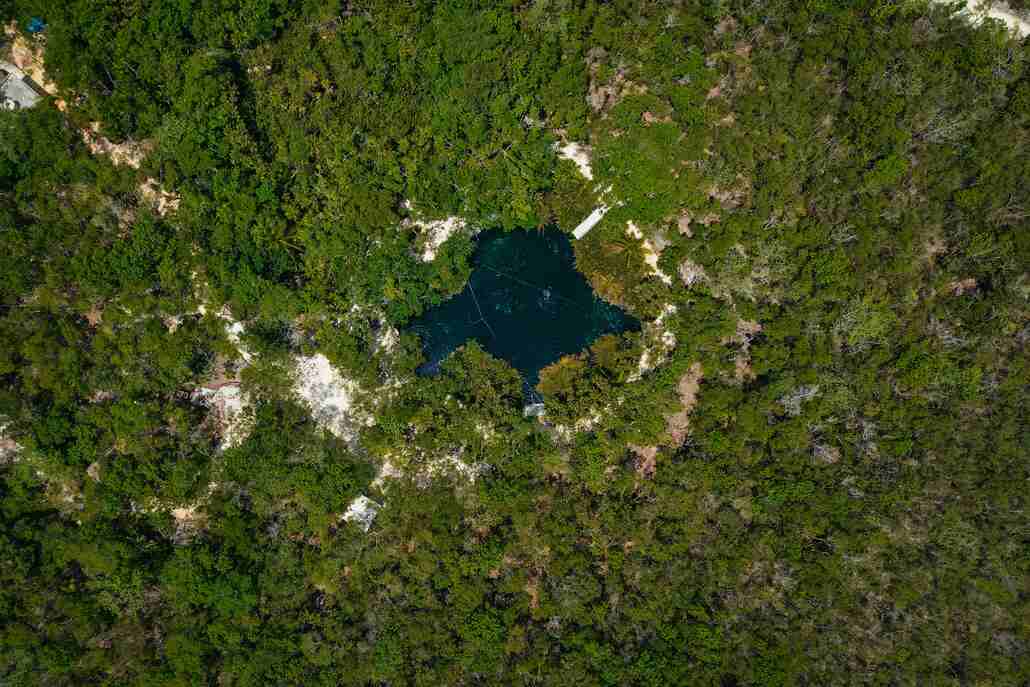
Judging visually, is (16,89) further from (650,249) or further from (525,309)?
(650,249)

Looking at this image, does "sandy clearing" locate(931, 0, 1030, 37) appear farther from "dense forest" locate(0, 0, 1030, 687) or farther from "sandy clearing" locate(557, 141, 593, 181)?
"sandy clearing" locate(557, 141, 593, 181)

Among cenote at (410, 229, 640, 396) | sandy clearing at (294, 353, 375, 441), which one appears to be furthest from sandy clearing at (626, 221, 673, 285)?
sandy clearing at (294, 353, 375, 441)

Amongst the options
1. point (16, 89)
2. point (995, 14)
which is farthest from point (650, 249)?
point (16, 89)

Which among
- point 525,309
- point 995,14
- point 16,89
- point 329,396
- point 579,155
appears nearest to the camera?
point 16,89

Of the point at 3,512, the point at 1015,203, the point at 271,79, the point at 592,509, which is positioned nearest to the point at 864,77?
the point at 1015,203

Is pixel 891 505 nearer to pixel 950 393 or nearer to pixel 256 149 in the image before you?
pixel 950 393

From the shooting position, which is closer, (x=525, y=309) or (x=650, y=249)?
(x=650, y=249)

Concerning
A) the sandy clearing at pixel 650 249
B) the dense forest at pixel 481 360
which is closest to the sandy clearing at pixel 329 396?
the dense forest at pixel 481 360
